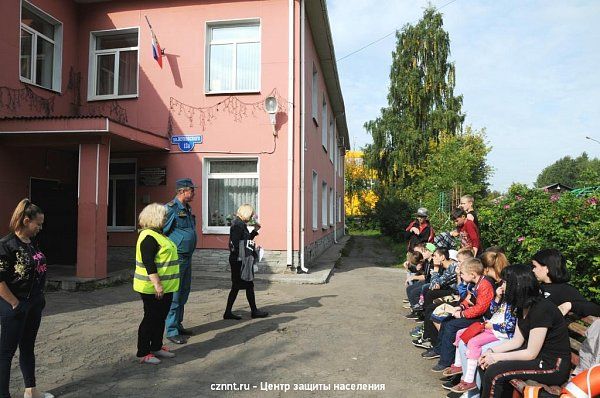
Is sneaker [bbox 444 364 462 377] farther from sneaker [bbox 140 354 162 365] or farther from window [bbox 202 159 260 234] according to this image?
window [bbox 202 159 260 234]

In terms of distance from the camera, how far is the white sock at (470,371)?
151 inches

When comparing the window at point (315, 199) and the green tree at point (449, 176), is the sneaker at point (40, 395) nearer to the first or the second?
the window at point (315, 199)

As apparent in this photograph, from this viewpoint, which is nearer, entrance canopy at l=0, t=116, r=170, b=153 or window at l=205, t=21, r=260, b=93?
entrance canopy at l=0, t=116, r=170, b=153

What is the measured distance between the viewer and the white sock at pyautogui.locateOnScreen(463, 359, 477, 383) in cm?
385

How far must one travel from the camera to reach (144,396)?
12.7 ft

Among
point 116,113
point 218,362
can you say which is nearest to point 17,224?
point 218,362

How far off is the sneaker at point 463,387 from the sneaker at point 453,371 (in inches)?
6.7

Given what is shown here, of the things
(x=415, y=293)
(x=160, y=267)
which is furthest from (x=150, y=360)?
(x=415, y=293)

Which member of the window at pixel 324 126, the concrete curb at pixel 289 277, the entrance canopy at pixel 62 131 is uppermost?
the window at pixel 324 126

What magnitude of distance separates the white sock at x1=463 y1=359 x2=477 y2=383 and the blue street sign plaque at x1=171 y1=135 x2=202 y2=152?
861cm

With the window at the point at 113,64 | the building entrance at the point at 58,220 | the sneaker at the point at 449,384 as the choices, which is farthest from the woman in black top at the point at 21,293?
the window at the point at 113,64

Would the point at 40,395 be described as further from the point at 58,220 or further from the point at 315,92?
the point at 315,92

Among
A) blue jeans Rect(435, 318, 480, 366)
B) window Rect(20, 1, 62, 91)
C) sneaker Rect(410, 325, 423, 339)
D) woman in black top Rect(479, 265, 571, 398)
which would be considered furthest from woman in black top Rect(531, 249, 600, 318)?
window Rect(20, 1, 62, 91)

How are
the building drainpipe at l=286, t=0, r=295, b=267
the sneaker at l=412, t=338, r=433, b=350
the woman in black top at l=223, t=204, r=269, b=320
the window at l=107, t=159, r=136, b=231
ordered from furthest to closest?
1. the window at l=107, t=159, r=136, b=231
2. the building drainpipe at l=286, t=0, r=295, b=267
3. the woman in black top at l=223, t=204, r=269, b=320
4. the sneaker at l=412, t=338, r=433, b=350
